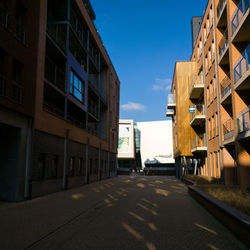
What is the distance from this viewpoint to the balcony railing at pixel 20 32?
41.7ft

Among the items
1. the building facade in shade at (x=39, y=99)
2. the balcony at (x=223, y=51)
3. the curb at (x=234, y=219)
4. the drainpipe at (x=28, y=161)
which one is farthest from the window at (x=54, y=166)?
the balcony at (x=223, y=51)

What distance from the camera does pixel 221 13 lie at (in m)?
19.3

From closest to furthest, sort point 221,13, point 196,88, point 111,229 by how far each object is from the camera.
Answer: point 111,229 → point 221,13 → point 196,88

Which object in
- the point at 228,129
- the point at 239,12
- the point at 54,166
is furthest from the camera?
the point at 228,129

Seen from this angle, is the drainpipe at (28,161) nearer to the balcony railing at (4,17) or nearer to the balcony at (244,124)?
the balcony railing at (4,17)

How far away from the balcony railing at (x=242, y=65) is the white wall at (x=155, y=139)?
211 feet

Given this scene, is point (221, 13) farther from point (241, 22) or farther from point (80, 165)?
point (80, 165)

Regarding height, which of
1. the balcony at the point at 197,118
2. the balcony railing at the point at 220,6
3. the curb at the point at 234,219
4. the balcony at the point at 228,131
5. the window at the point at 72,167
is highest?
the balcony railing at the point at 220,6

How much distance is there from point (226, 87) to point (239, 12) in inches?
199

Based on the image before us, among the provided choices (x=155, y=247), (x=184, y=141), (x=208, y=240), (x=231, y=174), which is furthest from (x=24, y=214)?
(x=184, y=141)

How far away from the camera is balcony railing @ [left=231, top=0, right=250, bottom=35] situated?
14.5m

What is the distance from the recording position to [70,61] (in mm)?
20109

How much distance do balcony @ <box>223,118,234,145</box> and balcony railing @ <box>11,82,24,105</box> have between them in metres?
12.5

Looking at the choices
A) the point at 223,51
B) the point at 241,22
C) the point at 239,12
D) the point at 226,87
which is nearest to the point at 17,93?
the point at 241,22
